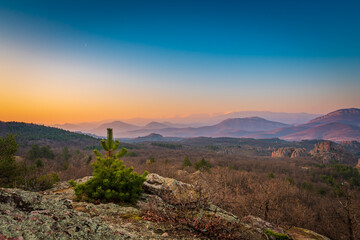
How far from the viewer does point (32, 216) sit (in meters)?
4.05

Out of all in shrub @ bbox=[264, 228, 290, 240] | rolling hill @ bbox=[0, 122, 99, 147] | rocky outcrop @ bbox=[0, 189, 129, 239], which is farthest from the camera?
rolling hill @ bbox=[0, 122, 99, 147]

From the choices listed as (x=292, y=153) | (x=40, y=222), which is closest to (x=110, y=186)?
(x=40, y=222)

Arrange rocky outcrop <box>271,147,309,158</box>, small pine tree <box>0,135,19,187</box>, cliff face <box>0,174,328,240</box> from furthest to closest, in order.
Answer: rocky outcrop <box>271,147,309,158</box>, small pine tree <box>0,135,19,187</box>, cliff face <box>0,174,328,240</box>

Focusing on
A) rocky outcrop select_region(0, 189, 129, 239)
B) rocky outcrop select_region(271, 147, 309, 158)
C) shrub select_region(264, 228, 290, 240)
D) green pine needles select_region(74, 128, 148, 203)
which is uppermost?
rocky outcrop select_region(0, 189, 129, 239)

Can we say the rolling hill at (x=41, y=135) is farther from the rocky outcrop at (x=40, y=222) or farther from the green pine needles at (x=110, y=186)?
the rocky outcrop at (x=40, y=222)

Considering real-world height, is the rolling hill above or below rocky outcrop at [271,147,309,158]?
above

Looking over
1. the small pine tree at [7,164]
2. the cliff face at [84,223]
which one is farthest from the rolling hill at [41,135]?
the cliff face at [84,223]

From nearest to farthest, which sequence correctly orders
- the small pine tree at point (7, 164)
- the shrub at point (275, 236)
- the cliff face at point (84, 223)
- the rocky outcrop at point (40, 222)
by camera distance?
the rocky outcrop at point (40, 222) → the cliff face at point (84, 223) → the shrub at point (275, 236) → the small pine tree at point (7, 164)

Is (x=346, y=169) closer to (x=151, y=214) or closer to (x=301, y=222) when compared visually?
(x=301, y=222)

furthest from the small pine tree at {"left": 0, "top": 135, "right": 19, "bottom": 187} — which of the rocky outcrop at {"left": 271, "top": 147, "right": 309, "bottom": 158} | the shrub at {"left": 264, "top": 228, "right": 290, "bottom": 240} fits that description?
the rocky outcrop at {"left": 271, "top": 147, "right": 309, "bottom": 158}

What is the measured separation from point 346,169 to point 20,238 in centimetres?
10775

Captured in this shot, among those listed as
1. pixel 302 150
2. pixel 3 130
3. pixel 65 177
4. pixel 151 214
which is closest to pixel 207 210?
pixel 151 214

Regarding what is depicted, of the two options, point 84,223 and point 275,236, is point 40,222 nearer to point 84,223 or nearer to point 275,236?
point 84,223

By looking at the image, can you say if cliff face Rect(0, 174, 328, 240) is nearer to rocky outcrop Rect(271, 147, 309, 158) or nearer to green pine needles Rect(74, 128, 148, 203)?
green pine needles Rect(74, 128, 148, 203)
